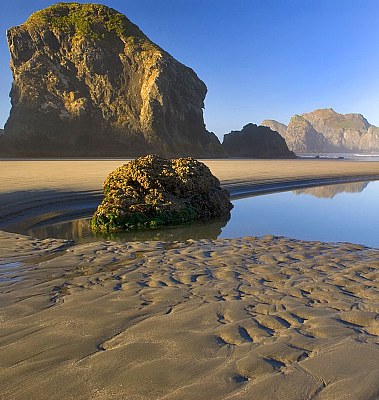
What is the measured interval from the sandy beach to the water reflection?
1.79 m

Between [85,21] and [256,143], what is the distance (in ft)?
121

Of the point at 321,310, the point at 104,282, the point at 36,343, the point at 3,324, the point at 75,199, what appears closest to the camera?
the point at 36,343

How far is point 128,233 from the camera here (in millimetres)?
8180

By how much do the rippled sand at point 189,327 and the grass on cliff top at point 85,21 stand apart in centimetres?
6191

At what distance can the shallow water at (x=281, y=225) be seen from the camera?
785 centimetres

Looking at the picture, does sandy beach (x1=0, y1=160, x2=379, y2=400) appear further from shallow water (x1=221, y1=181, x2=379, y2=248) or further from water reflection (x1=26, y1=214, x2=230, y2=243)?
shallow water (x1=221, y1=181, x2=379, y2=248)

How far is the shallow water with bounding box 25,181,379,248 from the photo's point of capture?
25.8 ft

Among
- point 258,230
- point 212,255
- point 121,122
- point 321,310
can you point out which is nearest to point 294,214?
point 258,230

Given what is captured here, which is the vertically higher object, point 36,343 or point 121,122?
point 121,122

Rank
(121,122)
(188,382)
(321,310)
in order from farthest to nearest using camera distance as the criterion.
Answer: (121,122), (321,310), (188,382)

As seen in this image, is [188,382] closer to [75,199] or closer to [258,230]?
[258,230]

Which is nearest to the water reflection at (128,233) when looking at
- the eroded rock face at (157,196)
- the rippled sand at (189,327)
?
the eroded rock face at (157,196)

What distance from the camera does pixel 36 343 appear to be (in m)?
2.81

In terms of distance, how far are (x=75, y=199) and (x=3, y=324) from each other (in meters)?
8.69
